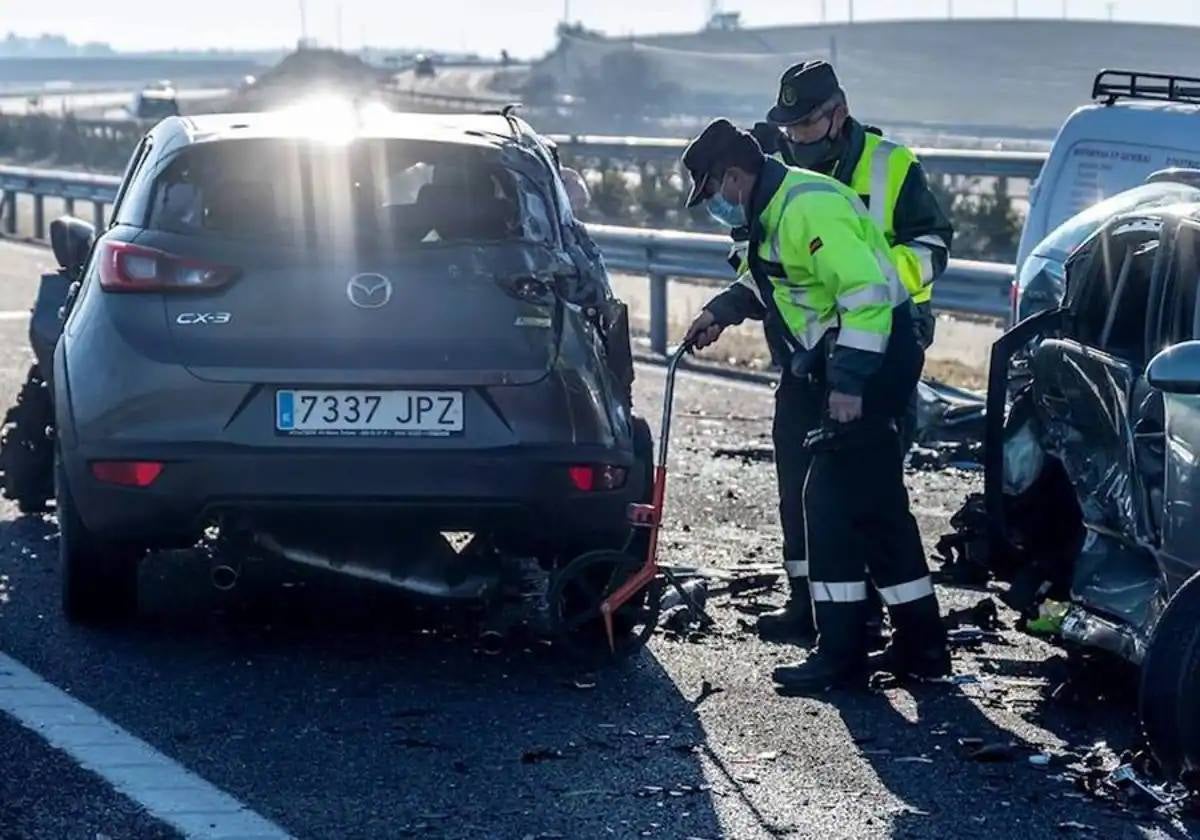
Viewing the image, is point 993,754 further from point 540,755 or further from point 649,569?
point 649,569

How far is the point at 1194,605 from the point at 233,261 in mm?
2846

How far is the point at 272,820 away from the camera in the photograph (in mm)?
5598

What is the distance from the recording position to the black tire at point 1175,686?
582 centimetres

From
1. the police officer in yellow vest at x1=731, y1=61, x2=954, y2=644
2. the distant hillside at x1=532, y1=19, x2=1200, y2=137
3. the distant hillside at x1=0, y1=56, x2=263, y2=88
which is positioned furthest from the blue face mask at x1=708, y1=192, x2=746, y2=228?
the distant hillside at x1=0, y1=56, x2=263, y2=88

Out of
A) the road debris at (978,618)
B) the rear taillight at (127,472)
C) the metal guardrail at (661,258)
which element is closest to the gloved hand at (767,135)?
the road debris at (978,618)

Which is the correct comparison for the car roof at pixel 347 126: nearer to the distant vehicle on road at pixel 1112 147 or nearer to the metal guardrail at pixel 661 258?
the distant vehicle on road at pixel 1112 147

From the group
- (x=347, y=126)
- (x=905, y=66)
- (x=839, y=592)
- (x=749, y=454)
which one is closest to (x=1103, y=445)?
(x=839, y=592)

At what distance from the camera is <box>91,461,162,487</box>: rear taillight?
705 centimetres

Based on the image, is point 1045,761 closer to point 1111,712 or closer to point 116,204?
point 1111,712

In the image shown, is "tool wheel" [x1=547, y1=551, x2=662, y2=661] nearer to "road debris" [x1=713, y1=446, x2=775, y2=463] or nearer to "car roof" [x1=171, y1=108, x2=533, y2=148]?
"car roof" [x1=171, y1=108, x2=533, y2=148]

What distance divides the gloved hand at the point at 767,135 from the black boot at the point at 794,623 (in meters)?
1.54

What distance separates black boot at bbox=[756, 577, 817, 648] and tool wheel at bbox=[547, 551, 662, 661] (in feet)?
1.62

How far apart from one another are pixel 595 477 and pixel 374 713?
3.14 feet

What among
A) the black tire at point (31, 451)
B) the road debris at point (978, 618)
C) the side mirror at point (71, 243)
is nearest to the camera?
the road debris at point (978, 618)
